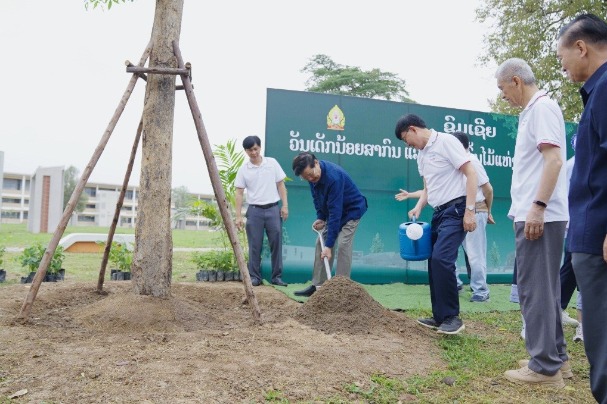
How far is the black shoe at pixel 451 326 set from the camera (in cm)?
425

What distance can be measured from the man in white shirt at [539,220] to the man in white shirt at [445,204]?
2.88 feet

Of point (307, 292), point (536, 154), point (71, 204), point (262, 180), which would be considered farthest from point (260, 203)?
point (536, 154)

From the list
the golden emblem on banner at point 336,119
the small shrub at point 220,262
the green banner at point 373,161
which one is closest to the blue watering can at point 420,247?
the green banner at point 373,161

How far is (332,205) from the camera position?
5.73m

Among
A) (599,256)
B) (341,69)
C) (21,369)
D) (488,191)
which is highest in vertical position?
(341,69)

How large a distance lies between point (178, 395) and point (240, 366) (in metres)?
0.51

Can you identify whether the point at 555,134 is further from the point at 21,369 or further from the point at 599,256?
the point at 21,369

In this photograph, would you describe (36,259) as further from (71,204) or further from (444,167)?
(444,167)

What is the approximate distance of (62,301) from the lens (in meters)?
5.09

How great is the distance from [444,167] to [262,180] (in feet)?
11.3

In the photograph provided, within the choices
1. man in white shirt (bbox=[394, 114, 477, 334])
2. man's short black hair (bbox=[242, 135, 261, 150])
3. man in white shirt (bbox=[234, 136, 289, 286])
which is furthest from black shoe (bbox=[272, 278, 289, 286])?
man in white shirt (bbox=[394, 114, 477, 334])

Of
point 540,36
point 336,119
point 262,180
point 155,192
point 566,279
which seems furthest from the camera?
point 540,36

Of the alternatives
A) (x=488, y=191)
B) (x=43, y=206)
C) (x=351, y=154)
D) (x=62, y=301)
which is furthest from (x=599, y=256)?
(x=43, y=206)

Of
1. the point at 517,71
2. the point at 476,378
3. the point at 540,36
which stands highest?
the point at 540,36
